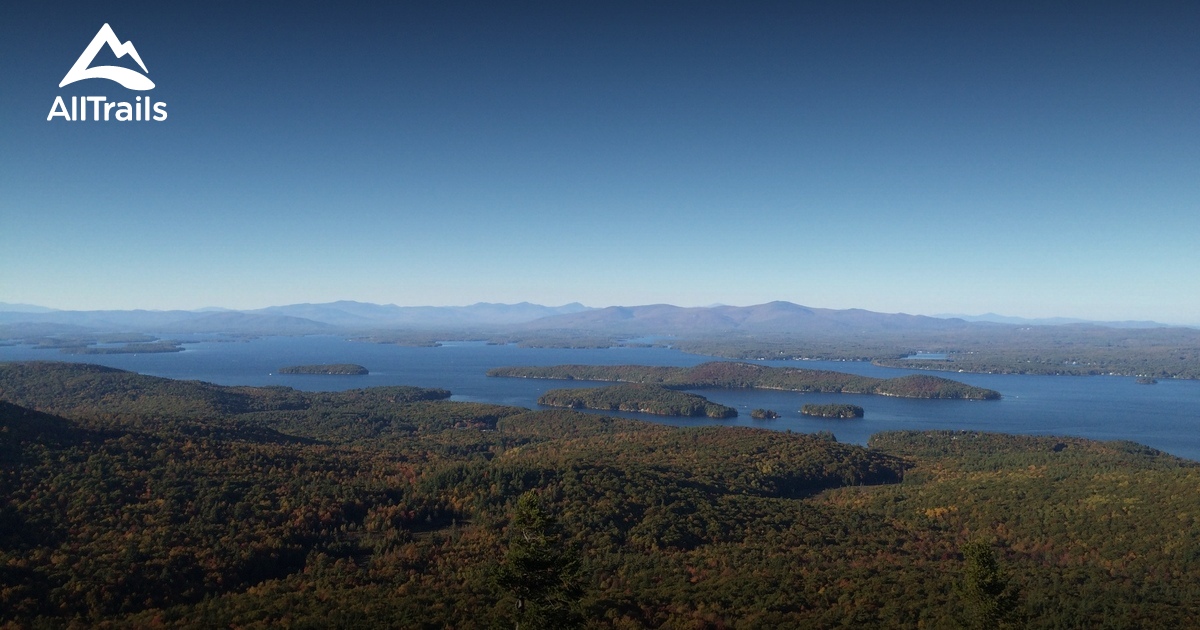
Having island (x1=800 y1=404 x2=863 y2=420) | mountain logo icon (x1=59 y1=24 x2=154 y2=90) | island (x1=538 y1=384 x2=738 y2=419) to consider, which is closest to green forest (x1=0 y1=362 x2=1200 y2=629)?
mountain logo icon (x1=59 y1=24 x2=154 y2=90)

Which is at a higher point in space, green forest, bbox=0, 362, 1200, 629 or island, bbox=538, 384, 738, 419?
green forest, bbox=0, 362, 1200, 629

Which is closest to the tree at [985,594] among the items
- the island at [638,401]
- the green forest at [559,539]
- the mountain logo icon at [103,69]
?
the green forest at [559,539]

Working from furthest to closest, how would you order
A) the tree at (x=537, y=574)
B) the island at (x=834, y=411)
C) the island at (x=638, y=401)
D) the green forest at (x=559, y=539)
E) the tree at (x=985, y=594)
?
the island at (x=638, y=401), the island at (x=834, y=411), the green forest at (x=559, y=539), the tree at (x=985, y=594), the tree at (x=537, y=574)

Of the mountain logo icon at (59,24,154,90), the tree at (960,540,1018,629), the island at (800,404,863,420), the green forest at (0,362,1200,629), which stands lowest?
the island at (800,404,863,420)

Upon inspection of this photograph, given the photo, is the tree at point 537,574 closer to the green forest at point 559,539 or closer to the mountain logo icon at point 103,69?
the green forest at point 559,539

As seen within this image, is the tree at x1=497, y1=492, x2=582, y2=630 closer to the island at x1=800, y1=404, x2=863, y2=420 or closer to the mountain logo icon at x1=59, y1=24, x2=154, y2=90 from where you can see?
the mountain logo icon at x1=59, y1=24, x2=154, y2=90

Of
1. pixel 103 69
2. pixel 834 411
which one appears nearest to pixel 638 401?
pixel 834 411
